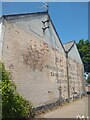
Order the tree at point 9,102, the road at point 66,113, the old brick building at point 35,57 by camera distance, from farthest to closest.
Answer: the road at point 66,113, the old brick building at point 35,57, the tree at point 9,102

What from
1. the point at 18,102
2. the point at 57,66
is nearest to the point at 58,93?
the point at 57,66

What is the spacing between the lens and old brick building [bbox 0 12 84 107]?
11.0 metres

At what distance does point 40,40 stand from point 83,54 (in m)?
18.1

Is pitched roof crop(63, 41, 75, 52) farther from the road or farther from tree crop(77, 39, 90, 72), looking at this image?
the road

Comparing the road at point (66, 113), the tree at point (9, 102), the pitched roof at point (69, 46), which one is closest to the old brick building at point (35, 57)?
the road at point (66, 113)

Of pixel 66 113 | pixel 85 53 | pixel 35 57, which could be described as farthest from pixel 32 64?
pixel 85 53

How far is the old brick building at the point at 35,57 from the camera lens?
36.2ft

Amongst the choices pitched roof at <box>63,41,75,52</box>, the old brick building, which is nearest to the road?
the old brick building

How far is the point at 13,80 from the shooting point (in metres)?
10.9

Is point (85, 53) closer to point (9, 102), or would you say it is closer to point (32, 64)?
point (32, 64)

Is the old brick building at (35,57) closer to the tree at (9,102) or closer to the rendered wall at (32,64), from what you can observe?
the rendered wall at (32,64)

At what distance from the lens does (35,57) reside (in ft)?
44.1

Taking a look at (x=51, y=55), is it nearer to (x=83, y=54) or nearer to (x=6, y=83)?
(x=6, y=83)

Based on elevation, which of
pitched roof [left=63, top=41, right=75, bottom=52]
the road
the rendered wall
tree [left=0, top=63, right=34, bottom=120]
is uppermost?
pitched roof [left=63, top=41, right=75, bottom=52]
